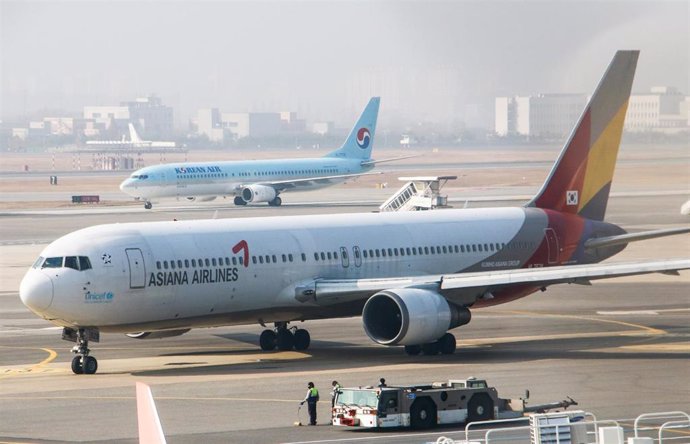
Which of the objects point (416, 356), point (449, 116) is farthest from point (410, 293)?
point (449, 116)

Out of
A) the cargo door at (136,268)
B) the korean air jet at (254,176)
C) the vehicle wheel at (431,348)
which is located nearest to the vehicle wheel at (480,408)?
the vehicle wheel at (431,348)

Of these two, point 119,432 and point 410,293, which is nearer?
point 119,432

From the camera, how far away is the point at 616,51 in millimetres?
36969

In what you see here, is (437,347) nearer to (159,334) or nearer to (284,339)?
(284,339)

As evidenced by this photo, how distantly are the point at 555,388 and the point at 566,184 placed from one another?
16.6 m

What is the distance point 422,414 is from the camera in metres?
33.4

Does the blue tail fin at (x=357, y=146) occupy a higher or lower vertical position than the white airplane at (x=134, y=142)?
lower

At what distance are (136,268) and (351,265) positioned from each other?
8.44 meters

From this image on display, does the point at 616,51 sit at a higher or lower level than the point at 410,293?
higher

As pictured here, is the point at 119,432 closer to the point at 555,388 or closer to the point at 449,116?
the point at 555,388

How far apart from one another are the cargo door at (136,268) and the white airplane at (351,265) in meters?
0.04

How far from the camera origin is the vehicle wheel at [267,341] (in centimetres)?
4822

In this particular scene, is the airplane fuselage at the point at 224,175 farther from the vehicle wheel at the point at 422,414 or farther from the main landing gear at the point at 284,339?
the vehicle wheel at the point at 422,414

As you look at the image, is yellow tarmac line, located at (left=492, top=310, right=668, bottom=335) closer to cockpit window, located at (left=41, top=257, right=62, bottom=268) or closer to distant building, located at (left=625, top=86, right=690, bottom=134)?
distant building, located at (left=625, top=86, right=690, bottom=134)
